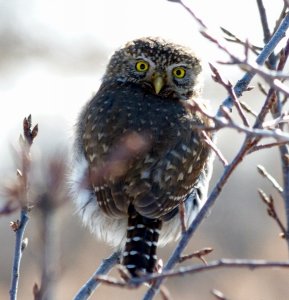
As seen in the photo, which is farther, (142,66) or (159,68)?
(142,66)

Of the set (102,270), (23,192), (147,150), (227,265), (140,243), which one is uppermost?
(23,192)

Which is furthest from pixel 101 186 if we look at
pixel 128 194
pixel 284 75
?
pixel 284 75

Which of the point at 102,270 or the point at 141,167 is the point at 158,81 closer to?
the point at 141,167

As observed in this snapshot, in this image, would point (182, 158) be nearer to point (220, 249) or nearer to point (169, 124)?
point (169, 124)

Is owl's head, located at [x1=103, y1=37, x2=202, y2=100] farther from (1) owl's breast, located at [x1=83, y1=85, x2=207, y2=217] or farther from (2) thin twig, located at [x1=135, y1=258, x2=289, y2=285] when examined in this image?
(2) thin twig, located at [x1=135, y1=258, x2=289, y2=285]

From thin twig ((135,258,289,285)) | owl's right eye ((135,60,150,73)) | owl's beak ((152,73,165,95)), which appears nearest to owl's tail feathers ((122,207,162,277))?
owl's beak ((152,73,165,95))

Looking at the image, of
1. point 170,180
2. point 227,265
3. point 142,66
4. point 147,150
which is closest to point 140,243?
point 170,180
